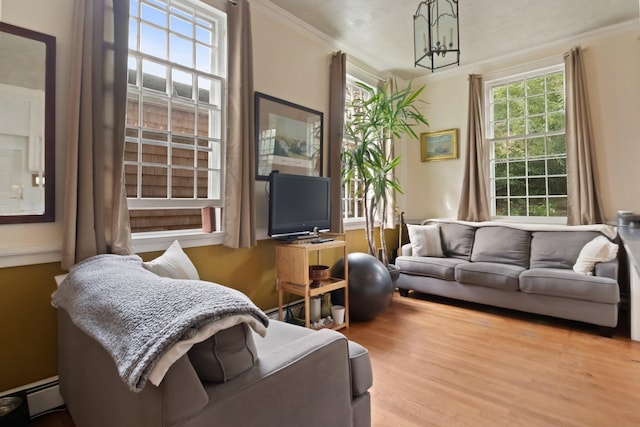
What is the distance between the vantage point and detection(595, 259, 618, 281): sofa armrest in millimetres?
2893

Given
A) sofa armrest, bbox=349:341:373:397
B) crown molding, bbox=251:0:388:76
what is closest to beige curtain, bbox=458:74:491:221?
crown molding, bbox=251:0:388:76

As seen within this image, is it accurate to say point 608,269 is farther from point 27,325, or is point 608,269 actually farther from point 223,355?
point 27,325

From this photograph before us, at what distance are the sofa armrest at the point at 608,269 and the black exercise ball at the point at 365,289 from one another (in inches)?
70.0

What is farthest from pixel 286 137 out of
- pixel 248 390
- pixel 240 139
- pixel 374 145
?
pixel 248 390

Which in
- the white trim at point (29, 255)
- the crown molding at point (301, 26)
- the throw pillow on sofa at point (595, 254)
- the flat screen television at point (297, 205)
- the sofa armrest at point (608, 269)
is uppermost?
the crown molding at point (301, 26)

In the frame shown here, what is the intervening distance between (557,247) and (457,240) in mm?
1028

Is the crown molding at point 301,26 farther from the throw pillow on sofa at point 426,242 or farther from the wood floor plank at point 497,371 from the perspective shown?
the wood floor plank at point 497,371

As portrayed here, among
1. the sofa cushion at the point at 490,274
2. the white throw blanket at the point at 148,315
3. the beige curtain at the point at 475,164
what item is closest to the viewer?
the white throw blanket at the point at 148,315

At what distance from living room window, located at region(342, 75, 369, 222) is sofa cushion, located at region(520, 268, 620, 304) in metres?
1.96

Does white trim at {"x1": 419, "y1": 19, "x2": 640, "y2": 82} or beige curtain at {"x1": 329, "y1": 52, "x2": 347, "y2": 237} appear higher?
white trim at {"x1": 419, "y1": 19, "x2": 640, "y2": 82}

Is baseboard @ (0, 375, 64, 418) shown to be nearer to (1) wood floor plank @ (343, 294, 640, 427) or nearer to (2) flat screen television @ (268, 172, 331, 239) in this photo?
(2) flat screen television @ (268, 172, 331, 239)

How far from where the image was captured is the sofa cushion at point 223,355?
3.16 feet

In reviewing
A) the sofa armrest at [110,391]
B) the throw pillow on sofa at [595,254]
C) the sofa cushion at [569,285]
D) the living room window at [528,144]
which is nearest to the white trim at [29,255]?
the sofa armrest at [110,391]

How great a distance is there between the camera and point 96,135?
2.00 meters
